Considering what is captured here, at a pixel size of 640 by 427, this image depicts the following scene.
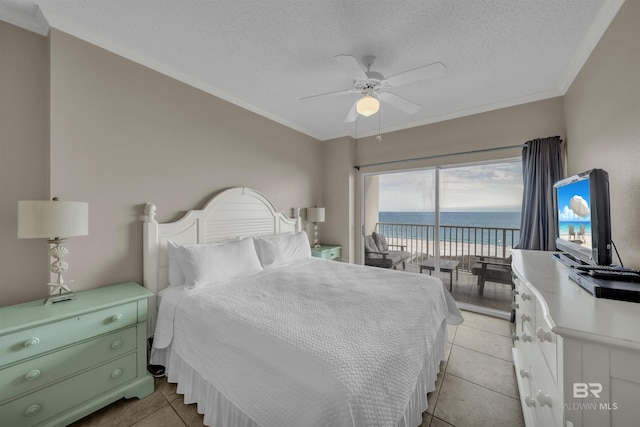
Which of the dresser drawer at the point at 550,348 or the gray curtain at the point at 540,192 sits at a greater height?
the gray curtain at the point at 540,192

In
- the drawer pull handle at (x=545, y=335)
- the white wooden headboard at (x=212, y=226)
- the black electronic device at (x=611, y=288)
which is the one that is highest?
the white wooden headboard at (x=212, y=226)

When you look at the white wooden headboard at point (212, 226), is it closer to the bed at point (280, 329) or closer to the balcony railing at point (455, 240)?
the bed at point (280, 329)

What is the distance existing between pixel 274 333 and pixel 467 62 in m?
2.67

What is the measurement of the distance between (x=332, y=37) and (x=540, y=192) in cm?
268

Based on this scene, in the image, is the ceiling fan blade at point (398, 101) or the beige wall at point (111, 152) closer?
the beige wall at point (111, 152)

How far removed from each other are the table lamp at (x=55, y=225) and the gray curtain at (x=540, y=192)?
4.02 metres

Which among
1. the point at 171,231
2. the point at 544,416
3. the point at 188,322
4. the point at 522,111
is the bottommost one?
the point at 544,416

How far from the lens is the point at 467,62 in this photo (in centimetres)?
217

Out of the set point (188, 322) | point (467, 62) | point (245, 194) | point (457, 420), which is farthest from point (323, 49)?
point (457, 420)

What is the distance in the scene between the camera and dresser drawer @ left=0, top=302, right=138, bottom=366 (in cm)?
128

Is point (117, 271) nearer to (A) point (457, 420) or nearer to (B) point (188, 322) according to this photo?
(B) point (188, 322)

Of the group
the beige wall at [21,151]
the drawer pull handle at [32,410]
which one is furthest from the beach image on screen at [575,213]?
the beige wall at [21,151]

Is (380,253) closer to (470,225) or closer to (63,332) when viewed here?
(470,225)

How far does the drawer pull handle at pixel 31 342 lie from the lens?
1.31m
